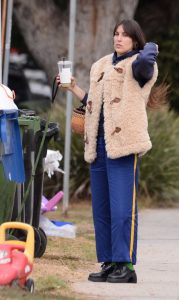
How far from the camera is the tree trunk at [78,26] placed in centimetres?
1474

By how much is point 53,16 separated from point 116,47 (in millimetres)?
8302

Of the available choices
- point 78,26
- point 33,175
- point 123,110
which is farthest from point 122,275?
point 78,26

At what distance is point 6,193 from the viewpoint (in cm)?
781

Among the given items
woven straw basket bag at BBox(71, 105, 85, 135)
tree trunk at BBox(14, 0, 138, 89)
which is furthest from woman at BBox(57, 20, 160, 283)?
tree trunk at BBox(14, 0, 138, 89)

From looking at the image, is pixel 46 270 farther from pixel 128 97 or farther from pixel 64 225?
pixel 64 225

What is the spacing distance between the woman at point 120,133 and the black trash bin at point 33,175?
33.3 inches

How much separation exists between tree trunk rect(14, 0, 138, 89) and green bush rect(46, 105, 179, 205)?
1.78 meters

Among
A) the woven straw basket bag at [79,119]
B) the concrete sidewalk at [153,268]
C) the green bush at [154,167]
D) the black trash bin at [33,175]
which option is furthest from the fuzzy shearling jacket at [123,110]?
the green bush at [154,167]

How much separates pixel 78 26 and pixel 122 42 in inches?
308

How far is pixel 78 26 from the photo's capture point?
14812 mm

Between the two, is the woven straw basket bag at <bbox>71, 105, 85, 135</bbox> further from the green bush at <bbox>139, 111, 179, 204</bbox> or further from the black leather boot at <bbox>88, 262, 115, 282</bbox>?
the green bush at <bbox>139, 111, 179, 204</bbox>

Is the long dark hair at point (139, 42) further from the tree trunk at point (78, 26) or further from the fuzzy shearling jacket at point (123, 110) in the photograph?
the tree trunk at point (78, 26)

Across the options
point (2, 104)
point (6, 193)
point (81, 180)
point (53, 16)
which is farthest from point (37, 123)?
point (53, 16)

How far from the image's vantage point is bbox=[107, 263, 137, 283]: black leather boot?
7141 mm
